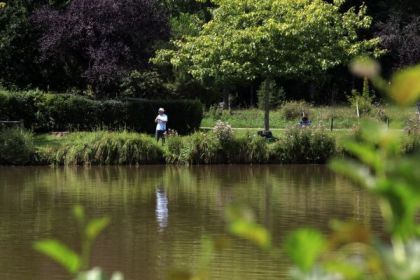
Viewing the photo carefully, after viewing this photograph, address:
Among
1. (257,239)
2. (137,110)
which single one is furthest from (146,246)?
(137,110)

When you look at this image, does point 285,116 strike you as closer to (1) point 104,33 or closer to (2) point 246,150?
(1) point 104,33

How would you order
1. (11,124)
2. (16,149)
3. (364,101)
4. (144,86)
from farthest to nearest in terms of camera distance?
(144,86), (364,101), (11,124), (16,149)

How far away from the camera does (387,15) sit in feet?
138

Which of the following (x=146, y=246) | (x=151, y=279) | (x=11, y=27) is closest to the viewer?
(x=151, y=279)

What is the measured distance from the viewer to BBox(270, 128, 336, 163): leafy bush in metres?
23.8

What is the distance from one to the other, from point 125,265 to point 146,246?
1148 millimetres

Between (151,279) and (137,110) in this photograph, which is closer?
(151,279)

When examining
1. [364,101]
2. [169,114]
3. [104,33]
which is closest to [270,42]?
[169,114]

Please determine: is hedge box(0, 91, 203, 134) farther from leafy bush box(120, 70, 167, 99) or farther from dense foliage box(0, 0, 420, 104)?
leafy bush box(120, 70, 167, 99)

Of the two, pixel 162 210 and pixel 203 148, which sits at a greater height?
pixel 203 148

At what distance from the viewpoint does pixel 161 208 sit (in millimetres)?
14578

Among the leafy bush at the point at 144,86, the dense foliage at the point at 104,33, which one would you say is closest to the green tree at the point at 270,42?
the dense foliage at the point at 104,33

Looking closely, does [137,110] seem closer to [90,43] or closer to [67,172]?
[90,43]

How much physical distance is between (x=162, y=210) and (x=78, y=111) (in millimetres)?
13664
